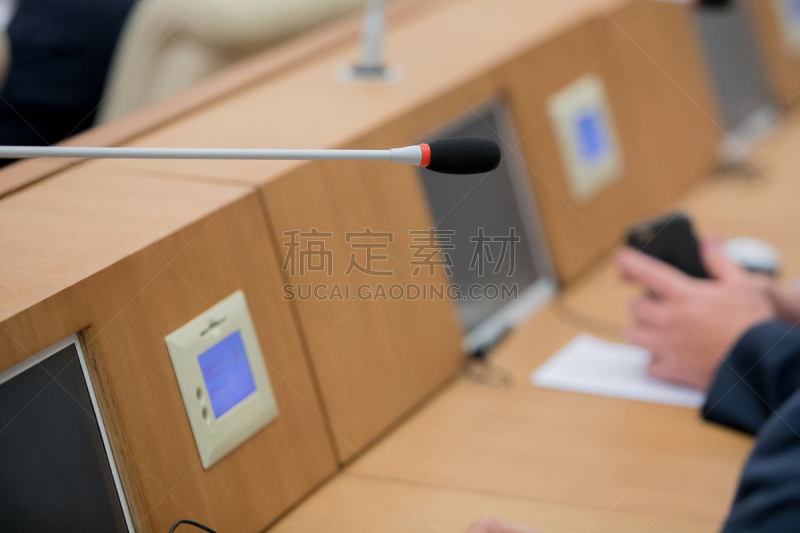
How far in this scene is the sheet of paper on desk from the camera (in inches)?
36.0

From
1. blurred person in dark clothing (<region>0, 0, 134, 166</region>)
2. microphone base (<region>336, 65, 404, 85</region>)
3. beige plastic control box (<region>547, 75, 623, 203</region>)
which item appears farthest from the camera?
blurred person in dark clothing (<region>0, 0, 134, 166</region>)

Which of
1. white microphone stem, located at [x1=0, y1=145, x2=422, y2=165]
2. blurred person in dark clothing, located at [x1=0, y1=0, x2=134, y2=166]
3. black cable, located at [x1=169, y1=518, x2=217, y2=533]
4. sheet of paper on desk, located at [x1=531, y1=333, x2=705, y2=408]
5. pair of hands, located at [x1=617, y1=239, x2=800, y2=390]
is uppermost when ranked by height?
blurred person in dark clothing, located at [x1=0, y1=0, x2=134, y2=166]

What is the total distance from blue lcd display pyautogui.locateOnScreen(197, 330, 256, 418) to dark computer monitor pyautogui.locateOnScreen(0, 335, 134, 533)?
11 centimetres

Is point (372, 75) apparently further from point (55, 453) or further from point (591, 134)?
point (55, 453)

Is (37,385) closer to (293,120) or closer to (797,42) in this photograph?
(293,120)

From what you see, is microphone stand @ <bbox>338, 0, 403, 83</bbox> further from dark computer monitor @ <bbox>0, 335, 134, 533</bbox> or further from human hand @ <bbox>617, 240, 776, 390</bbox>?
dark computer monitor @ <bbox>0, 335, 134, 533</bbox>

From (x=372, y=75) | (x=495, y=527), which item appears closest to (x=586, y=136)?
(x=372, y=75)

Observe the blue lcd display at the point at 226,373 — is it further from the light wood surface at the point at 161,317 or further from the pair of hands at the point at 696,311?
the pair of hands at the point at 696,311

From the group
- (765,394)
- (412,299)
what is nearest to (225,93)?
(412,299)

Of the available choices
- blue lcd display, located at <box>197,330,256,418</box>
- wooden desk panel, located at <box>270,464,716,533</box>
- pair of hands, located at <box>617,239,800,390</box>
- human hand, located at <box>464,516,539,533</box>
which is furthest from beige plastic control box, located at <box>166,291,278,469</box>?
pair of hands, located at <box>617,239,800,390</box>

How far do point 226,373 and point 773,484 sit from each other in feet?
1.55

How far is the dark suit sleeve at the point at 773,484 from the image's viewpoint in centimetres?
54

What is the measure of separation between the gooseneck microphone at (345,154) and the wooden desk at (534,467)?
354 millimetres

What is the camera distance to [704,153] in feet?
4.96
